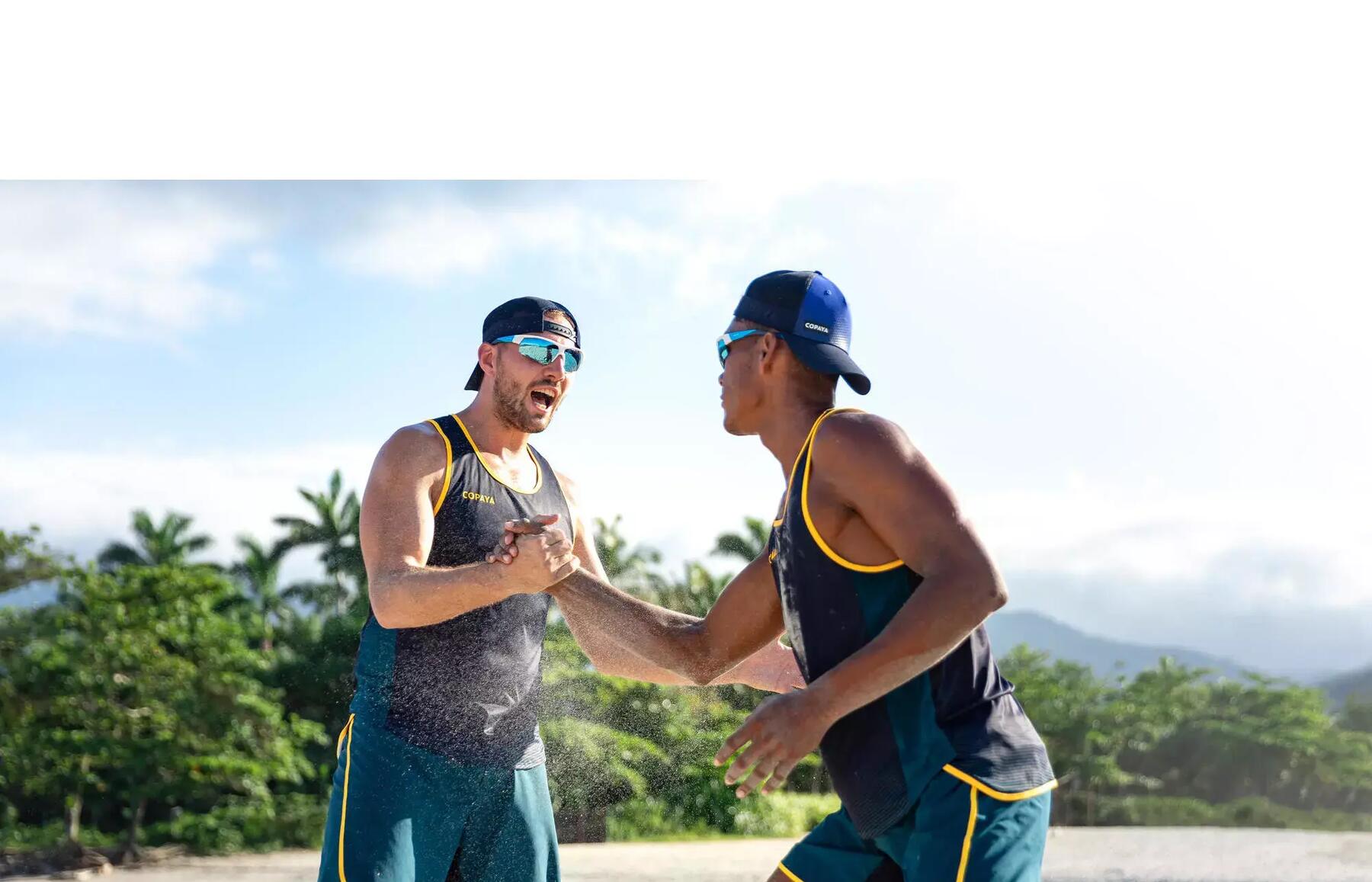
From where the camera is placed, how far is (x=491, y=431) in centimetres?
433

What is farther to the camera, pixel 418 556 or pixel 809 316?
pixel 418 556

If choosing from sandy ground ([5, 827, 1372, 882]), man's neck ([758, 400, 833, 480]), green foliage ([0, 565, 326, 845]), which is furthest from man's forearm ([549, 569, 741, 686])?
green foliage ([0, 565, 326, 845])

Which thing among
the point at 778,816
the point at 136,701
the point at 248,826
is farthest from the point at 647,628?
the point at 248,826

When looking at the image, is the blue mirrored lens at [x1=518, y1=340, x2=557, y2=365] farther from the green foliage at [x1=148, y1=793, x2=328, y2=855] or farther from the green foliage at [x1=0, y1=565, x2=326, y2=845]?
the green foliage at [x1=148, y1=793, x2=328, y2=855]

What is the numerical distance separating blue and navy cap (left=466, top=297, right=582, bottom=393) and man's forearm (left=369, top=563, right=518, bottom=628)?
1004mm

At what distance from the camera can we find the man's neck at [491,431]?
429 centimetres

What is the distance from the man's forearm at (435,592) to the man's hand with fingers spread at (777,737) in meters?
1.19

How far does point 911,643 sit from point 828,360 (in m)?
0.82

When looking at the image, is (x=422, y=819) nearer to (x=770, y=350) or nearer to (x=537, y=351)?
(x=537, y=351)

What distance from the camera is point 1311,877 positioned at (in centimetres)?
1488

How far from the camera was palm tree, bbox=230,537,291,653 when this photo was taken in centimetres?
2998

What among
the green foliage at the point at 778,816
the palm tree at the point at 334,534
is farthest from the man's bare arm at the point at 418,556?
the palm tree at the point at 334,534

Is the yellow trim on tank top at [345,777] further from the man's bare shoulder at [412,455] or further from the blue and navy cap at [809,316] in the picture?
the blue and navy cap at [809,316]

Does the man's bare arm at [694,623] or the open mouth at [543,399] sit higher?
the open mouth at [543,399]
